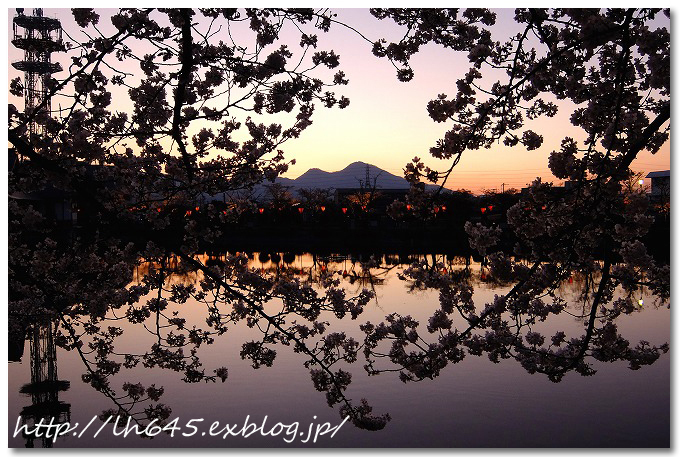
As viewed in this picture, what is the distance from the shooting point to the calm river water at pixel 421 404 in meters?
12.6

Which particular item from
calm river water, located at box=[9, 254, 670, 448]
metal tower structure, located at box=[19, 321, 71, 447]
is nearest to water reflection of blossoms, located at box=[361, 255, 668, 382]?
calm river water, located at box=[9, 254, 670, 448]

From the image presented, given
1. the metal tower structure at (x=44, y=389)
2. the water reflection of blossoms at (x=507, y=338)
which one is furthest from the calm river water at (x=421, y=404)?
the water reflection of blossoms at (x=507, y=338)

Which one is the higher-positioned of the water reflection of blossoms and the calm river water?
the water reflection of blossoms

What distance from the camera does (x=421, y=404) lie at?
1430 cm

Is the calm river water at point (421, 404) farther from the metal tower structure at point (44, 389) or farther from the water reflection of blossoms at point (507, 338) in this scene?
the water reflection of blossoms at point (507, 338)

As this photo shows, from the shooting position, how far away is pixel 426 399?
48.2 ft

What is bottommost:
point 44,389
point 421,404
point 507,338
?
point 44,389

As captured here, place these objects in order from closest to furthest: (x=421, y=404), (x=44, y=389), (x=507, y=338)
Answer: (x=507, y=338), (x=421, y=404), (x=44, y=389)

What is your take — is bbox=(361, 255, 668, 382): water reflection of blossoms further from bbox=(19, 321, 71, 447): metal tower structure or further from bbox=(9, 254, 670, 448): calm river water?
bbox=(19, 321, 71, 447): metal tower structure

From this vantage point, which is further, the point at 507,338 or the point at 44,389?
the point at 44,389

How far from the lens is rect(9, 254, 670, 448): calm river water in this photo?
12.6 m

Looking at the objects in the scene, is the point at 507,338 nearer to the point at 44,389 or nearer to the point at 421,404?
the point at 421,404

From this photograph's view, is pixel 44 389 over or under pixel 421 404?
under

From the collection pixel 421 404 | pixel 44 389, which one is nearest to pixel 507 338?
pixel 421 404
